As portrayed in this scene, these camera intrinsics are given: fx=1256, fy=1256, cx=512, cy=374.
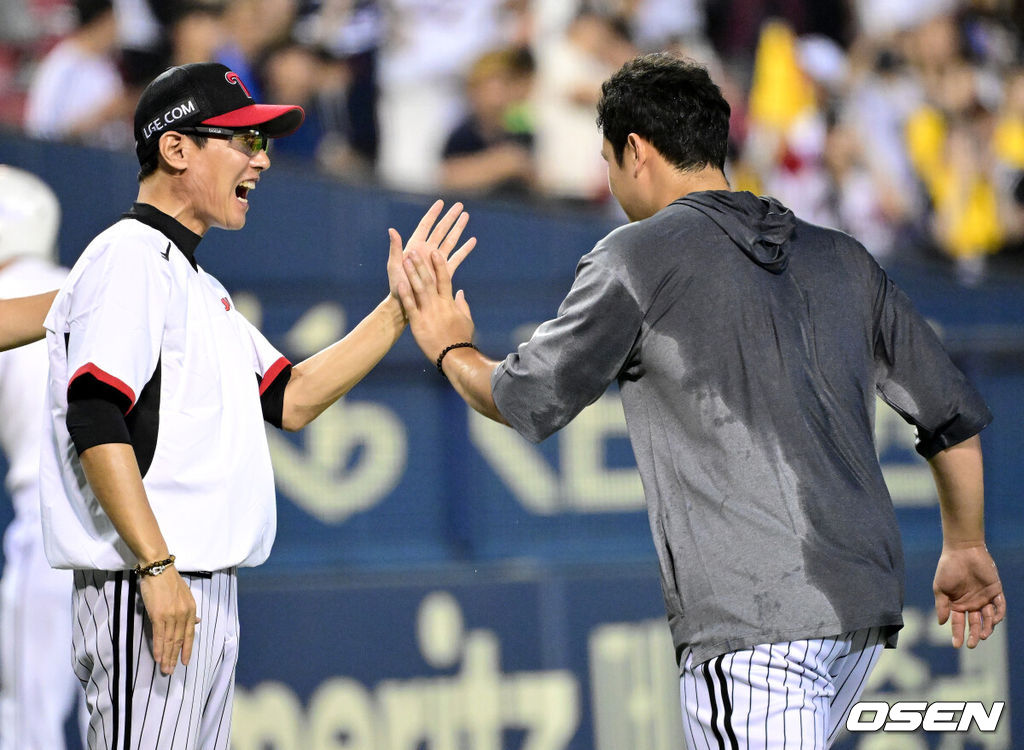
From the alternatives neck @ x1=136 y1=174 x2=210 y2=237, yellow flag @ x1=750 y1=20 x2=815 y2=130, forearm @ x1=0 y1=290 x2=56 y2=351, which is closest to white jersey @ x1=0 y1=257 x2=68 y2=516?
forearm @ x1=0 y1=290 x2=56 y2=351

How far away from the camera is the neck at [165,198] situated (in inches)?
108

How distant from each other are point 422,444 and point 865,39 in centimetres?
407

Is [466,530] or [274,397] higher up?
[274,397]

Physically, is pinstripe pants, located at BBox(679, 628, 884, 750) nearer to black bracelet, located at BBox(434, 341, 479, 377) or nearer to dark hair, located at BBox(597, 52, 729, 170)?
black bracelet, located at BBox(434, 341, 479, 377)

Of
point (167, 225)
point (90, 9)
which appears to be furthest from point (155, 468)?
point (90, 9)

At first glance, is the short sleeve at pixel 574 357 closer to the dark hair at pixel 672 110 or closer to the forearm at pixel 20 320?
the dark hair at pixel 672 110

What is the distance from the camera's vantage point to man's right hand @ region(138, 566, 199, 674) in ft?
7.82

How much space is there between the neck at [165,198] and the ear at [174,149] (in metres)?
0.05

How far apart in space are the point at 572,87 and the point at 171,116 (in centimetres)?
398

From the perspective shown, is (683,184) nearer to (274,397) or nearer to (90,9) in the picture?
(274,397)

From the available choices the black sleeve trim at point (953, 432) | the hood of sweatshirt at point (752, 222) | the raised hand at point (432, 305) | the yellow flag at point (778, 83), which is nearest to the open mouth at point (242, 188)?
the raised hand at point (432, 305)

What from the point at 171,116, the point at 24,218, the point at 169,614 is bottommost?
the point at 169,614

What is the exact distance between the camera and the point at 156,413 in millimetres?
2502

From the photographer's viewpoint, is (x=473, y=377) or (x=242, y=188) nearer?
(x=473, y=377)
